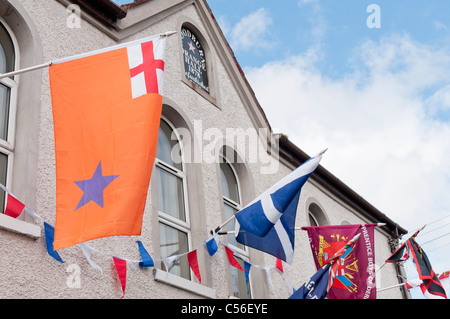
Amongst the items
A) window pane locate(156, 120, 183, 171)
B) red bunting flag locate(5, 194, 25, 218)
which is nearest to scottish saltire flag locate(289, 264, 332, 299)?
window pane locate(156, 120, 183, 171)

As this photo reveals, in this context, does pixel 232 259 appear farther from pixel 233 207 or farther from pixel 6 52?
pixel 6 52

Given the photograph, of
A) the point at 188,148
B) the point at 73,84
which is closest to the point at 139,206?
the point at 73,84

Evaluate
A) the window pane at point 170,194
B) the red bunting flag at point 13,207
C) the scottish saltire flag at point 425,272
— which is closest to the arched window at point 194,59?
the window pane at point 170,194

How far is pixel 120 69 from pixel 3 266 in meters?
2.00

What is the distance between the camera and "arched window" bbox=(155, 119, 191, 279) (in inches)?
323

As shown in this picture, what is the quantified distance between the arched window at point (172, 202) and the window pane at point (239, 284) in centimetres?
108

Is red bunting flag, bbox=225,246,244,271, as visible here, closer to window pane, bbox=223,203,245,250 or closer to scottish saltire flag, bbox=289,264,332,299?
window pane, bbox=223,203,245,250

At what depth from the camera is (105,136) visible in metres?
4.78

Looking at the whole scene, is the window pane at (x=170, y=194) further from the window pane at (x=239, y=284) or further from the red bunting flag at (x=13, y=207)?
the red bunting flag at (x=13, y=207)

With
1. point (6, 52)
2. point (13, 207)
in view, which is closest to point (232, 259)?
point (13, 207)

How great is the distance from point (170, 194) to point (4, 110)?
276 centimetres
